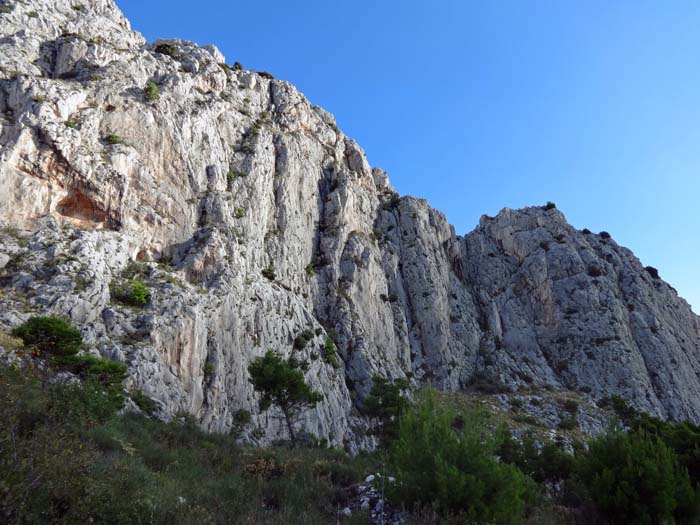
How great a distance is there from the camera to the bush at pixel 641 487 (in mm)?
9891

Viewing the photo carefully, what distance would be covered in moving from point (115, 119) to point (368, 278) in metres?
31.8

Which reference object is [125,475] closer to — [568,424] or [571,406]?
[568,424]

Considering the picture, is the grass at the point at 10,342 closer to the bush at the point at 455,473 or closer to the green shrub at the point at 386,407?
the bush at the point at 455,473

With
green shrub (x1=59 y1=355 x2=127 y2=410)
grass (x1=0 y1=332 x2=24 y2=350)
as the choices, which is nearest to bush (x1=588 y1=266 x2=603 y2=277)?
green shrub (x1=59 y1=355 x2=127 y2=410)

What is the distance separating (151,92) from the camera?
40.8 metres

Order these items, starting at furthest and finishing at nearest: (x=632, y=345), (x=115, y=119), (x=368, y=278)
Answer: (x=632, y=345) → (x=368, y=278) → (x=115, y=119)

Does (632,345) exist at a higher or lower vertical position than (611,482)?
higher

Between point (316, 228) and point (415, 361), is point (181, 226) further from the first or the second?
point (415, 361)

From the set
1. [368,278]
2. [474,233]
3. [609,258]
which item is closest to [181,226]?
[368,278]

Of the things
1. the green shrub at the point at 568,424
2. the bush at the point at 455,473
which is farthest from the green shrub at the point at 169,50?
the green shrub at the point at 568,424

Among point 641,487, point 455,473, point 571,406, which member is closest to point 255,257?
point 455,473

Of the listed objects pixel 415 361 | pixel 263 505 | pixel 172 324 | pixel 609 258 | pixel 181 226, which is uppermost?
pixel 609 258

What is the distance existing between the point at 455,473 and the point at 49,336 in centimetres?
1967

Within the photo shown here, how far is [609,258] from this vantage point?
7012 centimetres
